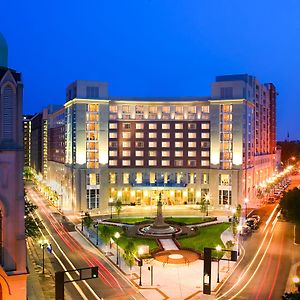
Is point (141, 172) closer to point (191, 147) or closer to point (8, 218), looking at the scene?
point (191, 147)

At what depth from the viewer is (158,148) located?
380 feet

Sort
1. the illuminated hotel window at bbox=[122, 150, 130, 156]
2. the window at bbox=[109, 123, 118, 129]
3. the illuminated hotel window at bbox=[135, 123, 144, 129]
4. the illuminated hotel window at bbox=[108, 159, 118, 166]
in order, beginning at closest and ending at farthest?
the window at bbox=[109, 123, 118, 129]
the illuminated hotel window at bbox=[108, 159, 118, 166]
the illuminated hotel window at bbox=[122, 150, 130, 156]
the illuminated hotel window at bbox=[135, 123, 144, 129]

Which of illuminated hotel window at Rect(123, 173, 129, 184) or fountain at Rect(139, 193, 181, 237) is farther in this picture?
illuminated hotel window at Rect(123, 173, 129, 184)

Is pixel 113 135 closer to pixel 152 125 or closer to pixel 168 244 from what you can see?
pixel 152 125

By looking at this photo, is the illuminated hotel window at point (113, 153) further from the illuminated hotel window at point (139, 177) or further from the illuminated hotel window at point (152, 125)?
the illuminated hotel window at point (152, 125)

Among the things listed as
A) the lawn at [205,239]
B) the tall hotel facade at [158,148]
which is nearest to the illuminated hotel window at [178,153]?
the tall hotel facade at [158,148]

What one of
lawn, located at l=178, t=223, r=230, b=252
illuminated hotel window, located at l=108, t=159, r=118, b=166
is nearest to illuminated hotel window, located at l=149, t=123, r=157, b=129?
illuminated hotel window, located at l=108, t=159, r=118, b=166

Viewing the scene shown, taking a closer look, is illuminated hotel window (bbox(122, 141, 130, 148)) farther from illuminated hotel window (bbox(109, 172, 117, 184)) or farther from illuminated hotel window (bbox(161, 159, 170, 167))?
illuminated hotel window (bbox(161, 159, 170, 167))

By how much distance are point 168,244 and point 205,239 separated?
24.5 ft

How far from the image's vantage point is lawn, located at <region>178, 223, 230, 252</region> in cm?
6625

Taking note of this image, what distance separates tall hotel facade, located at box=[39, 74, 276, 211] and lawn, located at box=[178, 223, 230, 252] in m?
29.0

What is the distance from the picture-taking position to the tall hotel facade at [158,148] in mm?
106375

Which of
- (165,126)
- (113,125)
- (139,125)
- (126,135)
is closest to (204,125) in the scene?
(165,126)

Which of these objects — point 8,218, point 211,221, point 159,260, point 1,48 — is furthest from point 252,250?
point 1,48
